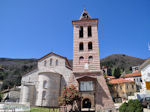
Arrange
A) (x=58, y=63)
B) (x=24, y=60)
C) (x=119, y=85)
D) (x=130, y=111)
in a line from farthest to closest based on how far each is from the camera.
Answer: (x=24, y=60), (x=119, y=85), (x=58, y=63), (x=130, y=111)

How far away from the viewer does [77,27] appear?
3064cm

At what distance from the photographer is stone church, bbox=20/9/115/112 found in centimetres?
2398

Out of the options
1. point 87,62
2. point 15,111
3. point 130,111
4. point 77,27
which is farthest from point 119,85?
point 15,111

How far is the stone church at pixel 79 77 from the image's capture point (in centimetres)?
2398

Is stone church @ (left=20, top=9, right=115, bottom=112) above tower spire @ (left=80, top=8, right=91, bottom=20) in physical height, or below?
below

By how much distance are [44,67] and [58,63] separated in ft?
12.8

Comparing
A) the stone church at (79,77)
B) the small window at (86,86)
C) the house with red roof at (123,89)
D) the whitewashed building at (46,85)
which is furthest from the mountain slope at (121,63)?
the small window at (86,86)

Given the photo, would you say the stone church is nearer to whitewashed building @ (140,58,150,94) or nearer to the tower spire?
the tower spire

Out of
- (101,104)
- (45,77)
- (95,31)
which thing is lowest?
(101,104)

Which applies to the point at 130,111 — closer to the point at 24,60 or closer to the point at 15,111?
the point at 15,111

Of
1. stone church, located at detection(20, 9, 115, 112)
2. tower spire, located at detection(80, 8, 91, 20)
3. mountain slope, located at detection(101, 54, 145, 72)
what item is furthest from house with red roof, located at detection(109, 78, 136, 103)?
mountain slope, located at detection(101, 54, 145, 72)

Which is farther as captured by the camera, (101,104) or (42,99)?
(42,99)

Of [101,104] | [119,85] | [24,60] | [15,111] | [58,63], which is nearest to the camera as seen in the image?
[15,111]

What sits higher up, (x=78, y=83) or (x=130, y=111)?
(x=78, y=83)
